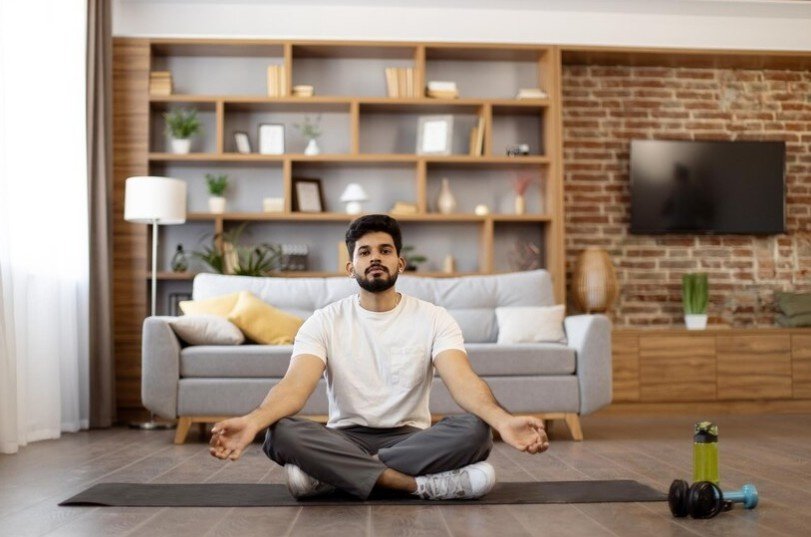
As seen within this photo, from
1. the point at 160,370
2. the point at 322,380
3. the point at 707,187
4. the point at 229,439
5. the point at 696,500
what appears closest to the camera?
the point at 229,439

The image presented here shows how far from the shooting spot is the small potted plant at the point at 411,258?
683cm

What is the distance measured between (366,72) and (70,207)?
2.31m

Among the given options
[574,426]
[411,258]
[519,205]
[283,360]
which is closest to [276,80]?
[411,258]

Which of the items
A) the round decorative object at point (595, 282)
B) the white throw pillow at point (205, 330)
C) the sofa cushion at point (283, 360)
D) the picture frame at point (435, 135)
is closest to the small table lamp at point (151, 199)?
the white throw pillow at point (205, 330)

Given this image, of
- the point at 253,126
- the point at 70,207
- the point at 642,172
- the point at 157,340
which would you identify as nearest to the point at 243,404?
the point at 157,340

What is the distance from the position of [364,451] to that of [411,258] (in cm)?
396

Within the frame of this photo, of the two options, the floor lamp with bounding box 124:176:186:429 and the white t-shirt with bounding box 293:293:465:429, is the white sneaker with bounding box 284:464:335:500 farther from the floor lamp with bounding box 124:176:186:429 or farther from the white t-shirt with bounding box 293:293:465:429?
the floor lamp with bounding box 124:176:186:429

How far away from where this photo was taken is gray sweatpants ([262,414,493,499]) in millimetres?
2830

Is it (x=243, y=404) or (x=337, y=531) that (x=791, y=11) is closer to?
(x=243, y=404)

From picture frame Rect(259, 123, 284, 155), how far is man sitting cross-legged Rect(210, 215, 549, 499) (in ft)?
12.3

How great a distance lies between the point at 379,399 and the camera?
3.06m

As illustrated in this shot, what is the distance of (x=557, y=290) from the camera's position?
661 cm

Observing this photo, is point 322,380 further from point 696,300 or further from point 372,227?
point 696,300

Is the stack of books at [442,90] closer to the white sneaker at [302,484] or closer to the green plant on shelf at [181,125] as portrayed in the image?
the green plant on shelf at [181,125]
